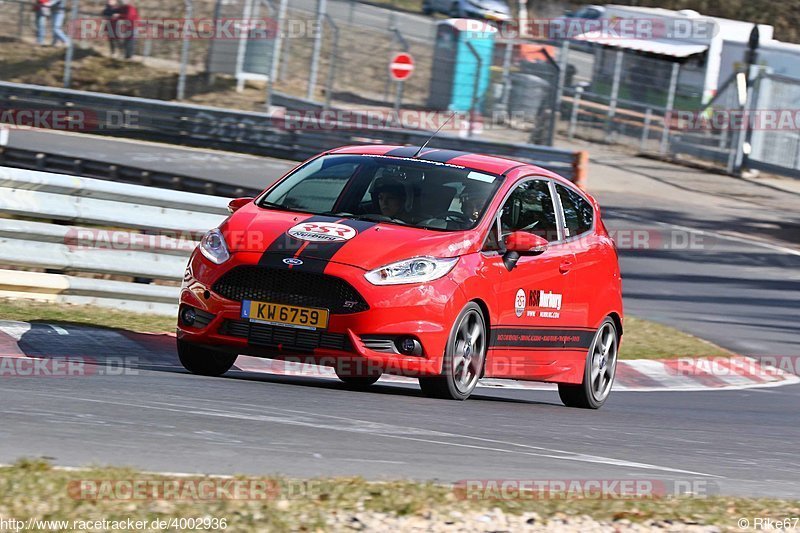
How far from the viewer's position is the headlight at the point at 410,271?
26.1 feet

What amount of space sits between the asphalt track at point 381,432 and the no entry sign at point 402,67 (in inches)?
715

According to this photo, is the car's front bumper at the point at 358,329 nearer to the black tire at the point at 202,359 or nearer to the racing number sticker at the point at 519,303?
the black tire at the point at 202,359

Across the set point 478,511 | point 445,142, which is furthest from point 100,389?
point 445,142

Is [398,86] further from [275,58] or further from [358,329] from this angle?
[358,329]

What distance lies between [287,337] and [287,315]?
0.13 meters

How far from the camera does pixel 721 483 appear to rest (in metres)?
6.64

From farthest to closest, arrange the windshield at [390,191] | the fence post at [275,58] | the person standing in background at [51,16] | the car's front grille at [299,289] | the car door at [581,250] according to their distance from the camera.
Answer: the person standing in background at [51,16] → the fence post at [275,58] → the car door at [581,250] → the windshield at [390,191] → the car's front grille at [299,289]

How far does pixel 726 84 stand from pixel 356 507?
30.2 meters

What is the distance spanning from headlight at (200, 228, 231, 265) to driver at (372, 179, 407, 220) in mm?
1057

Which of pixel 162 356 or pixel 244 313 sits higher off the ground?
pixel 244 313

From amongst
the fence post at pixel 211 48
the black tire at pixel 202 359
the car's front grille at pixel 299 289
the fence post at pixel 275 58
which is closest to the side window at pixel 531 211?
the car's front grille at pixel 299 289

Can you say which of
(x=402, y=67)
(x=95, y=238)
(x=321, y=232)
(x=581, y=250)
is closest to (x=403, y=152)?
(x=321, y=232)

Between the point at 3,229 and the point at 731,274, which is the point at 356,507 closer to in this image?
the point at 3,229

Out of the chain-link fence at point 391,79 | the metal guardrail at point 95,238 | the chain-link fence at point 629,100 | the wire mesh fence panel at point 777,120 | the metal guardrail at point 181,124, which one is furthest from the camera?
the chain-link fence at point 629,100
